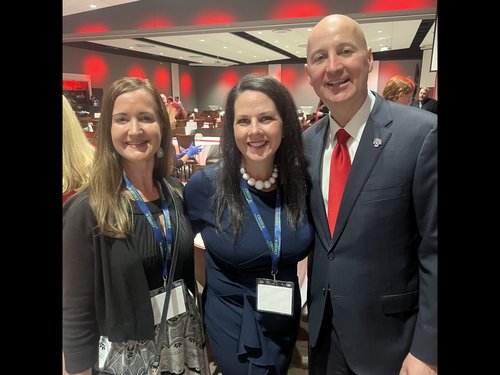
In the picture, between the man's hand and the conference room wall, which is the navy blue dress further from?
the conference room wall

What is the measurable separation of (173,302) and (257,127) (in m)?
0.75

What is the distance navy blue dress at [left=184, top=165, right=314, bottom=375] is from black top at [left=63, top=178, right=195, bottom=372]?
28 cm

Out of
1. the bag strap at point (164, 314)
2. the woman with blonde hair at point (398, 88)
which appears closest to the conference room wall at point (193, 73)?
the woman with blonde hair at point (398, 88)

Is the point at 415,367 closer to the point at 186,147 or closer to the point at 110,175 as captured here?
the point at 110,175

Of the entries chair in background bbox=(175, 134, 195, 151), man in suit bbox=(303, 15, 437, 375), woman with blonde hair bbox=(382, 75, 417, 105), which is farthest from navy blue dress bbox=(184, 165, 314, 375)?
chair in background bbox=(175, 134, 195, 151)

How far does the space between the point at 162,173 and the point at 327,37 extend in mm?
842

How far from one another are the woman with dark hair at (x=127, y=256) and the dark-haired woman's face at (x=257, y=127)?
1.06 feet

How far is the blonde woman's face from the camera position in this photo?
1295mm

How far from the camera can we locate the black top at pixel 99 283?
1.18m

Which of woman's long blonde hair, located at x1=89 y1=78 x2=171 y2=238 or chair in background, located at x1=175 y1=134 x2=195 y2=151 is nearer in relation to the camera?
woman's long blonde hair, located at x1=89 y1=78 x2=171 y2=238

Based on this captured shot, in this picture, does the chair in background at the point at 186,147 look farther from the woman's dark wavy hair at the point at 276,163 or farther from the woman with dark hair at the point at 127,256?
the woman with dark hair at the point at 127,256

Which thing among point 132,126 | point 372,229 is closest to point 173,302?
point 132,126

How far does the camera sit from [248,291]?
56.0 inches
